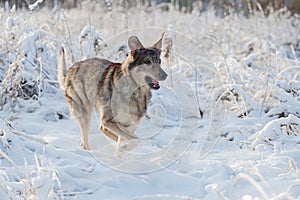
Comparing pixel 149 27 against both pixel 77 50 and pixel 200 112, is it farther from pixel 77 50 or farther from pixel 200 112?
pixel 200 112

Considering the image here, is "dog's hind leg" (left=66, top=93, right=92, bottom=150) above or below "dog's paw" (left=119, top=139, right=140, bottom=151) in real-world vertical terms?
above

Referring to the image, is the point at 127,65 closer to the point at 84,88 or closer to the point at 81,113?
the point at 84,88

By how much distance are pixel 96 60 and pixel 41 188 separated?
2498 mm

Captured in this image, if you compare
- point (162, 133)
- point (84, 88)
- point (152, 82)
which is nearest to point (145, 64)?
point (152, 82)

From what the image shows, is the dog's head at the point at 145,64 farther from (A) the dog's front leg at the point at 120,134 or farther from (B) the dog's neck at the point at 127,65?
(A) the dog's front leg at the point at 120,134

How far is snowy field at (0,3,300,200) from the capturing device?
3359 mm

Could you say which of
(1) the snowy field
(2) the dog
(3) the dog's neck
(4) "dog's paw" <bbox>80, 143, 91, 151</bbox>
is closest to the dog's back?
(2) the dog

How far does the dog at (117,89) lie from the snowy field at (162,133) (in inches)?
9.0

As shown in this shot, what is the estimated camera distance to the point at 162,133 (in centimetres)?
520

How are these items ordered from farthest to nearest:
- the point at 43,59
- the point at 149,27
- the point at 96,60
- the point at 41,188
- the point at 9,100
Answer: the point at 149,27 < the point at 43,59 < the point at 9,100 < the point at 96,60 < the point at 41,188

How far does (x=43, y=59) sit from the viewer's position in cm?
631

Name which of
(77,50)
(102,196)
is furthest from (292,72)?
→ (102,196)

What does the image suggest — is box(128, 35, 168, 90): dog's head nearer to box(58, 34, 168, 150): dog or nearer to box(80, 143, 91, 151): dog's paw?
box(58, 34, 168, 150): dog

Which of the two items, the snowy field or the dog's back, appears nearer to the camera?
the snowy field
